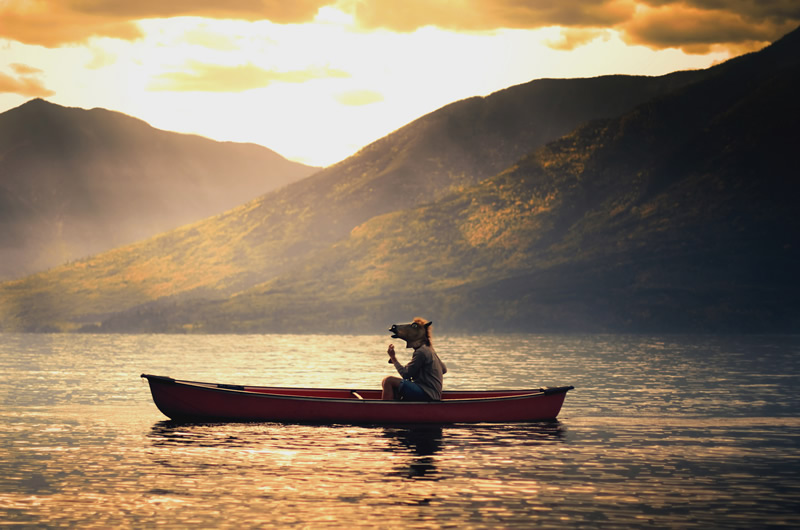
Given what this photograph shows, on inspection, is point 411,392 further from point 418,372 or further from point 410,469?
point 410,469

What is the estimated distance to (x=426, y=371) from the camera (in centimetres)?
3494

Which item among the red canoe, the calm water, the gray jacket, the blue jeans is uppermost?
the gray jacket

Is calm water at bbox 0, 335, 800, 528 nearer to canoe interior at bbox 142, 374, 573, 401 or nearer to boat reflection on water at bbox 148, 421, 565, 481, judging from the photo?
boat reflection on water at bbox 148, 421, 565, 481

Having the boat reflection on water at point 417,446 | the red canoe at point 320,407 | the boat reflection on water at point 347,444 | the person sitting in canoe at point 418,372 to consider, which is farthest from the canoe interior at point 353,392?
the person sitting in canoe at point 418,372

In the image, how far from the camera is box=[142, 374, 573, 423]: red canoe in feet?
116

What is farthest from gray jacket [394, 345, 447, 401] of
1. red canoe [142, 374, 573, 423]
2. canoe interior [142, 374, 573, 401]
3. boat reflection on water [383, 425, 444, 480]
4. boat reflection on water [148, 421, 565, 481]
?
canoe interior [142, 374, 573, 401]

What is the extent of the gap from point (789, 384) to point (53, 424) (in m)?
44.4

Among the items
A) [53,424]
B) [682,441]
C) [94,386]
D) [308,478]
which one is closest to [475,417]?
[682,441]

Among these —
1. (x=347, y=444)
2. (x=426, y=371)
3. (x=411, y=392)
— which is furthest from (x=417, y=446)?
(x=426, y=371)

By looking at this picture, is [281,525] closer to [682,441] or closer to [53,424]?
[682,441]

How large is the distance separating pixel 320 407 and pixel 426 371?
13.0ft

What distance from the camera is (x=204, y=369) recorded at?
269 ft

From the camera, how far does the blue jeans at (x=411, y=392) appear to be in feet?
115

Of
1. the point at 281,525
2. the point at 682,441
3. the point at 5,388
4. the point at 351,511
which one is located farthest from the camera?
the point at 5,388
